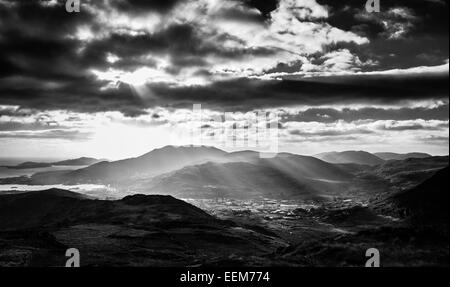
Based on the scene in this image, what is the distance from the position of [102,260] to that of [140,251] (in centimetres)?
2779

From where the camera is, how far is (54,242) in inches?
6334

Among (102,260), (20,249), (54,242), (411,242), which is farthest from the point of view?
(54,242)

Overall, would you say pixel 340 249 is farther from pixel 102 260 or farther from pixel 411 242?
pixel 102 260
